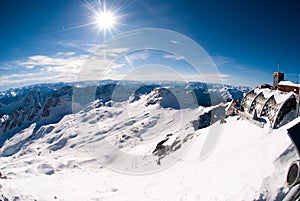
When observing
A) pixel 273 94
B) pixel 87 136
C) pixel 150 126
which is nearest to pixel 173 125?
pixel 150 126

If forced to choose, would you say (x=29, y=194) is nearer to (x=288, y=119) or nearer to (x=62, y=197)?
(x=62, y=197)

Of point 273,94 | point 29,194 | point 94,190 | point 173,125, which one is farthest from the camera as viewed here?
point 173,125

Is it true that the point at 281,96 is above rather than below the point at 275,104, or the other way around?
above

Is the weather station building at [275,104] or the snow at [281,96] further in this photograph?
the snow at [281,96]

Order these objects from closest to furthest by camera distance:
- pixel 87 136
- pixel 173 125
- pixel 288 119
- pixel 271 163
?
pixel 271 163
pixel 288 119
pixel 173 125
pixel 87 136

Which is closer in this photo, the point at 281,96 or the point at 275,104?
the point at 275,104

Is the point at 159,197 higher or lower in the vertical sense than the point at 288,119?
lower

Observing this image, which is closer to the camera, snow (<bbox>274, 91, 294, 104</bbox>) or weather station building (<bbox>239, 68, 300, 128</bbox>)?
weather station building (<bbox>239, 68, 300, 128</bbox>)

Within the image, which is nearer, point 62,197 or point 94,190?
point 62,197
